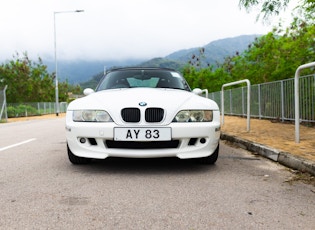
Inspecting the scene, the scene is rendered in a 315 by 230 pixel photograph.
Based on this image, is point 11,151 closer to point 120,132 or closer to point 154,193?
point 120,132

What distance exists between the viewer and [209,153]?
417 centimetres

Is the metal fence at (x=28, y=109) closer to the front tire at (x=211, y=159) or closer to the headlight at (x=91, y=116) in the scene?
the headlight at (x=91, y=116)

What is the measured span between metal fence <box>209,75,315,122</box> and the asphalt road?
4.84 meters

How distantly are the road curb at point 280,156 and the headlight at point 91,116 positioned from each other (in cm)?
232

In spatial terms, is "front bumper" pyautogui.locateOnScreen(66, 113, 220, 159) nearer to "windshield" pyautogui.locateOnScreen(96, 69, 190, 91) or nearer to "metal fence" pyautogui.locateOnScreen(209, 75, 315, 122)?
"windshield" pyautogui.locateOnScreen(96, 69, 190, 91)

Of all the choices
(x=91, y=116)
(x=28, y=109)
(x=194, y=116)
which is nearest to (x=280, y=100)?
(x=194, y=116)

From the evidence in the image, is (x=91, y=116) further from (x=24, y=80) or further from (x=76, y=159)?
(x=24, y=80)

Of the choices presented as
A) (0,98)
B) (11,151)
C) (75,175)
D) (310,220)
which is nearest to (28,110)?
(0,98)

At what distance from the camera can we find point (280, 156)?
15.9ft

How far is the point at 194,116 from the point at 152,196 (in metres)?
1.33

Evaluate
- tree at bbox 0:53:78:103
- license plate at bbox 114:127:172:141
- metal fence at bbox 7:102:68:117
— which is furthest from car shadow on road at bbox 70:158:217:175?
tree at bbox 0:53:78:103

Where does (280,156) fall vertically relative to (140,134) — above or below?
below

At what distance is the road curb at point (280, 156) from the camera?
413 cm

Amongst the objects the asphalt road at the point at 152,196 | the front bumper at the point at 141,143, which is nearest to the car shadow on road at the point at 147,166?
the asphalt road at the point at 152,196
